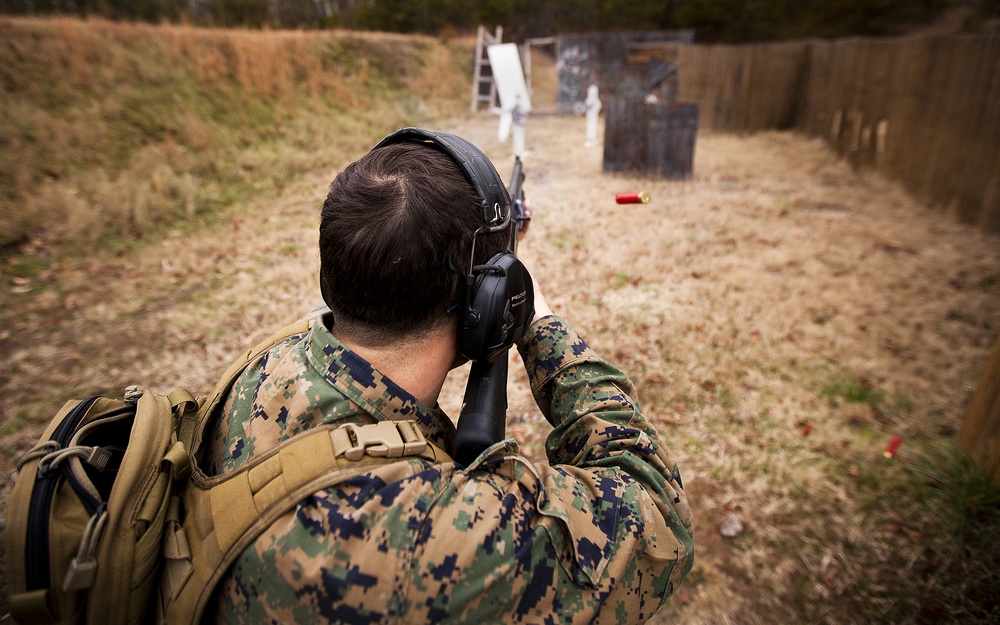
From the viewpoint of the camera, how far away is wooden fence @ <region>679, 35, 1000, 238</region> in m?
5.86

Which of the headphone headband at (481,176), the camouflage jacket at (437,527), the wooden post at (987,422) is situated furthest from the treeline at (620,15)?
the wooden post at (987,422)

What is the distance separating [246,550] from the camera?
945mm

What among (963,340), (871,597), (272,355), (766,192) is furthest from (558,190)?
(272,355)

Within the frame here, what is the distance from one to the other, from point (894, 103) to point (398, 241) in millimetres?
9450

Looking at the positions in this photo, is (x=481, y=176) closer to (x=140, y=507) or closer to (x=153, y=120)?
(x=140, y=507)

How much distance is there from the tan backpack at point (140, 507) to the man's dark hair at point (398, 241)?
0.27 metres

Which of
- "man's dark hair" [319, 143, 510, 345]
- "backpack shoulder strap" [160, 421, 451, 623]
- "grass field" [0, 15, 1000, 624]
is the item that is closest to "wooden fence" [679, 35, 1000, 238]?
"grass field" [0, 15, 1000, 624]

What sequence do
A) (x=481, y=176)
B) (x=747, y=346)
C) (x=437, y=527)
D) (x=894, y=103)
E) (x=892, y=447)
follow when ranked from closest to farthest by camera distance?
(x=437, y=527) < (x=481, y=176) < (x=892, y=447) < (x=747, y=346) < (x=894, y=103)

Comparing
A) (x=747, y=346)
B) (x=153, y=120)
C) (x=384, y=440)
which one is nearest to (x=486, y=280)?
(x=384, y=440)

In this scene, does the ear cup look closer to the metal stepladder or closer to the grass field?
the grass field

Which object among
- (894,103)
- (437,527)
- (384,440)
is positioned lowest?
(437,527)

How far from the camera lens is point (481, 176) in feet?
4.10

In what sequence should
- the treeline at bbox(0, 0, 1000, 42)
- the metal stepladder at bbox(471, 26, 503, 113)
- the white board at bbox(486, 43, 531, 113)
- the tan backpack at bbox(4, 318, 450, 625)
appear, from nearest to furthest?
the tan backpack at bbox(4, 318, 450, 625) < the white board at bbox(486, 43, 531, 113) < the metal stepladder at bbox(471, 26, 503, 113) < the treeline at bbox(0, 0, 1000, 42)

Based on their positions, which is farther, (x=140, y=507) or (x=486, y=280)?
(x=486, y=280)
